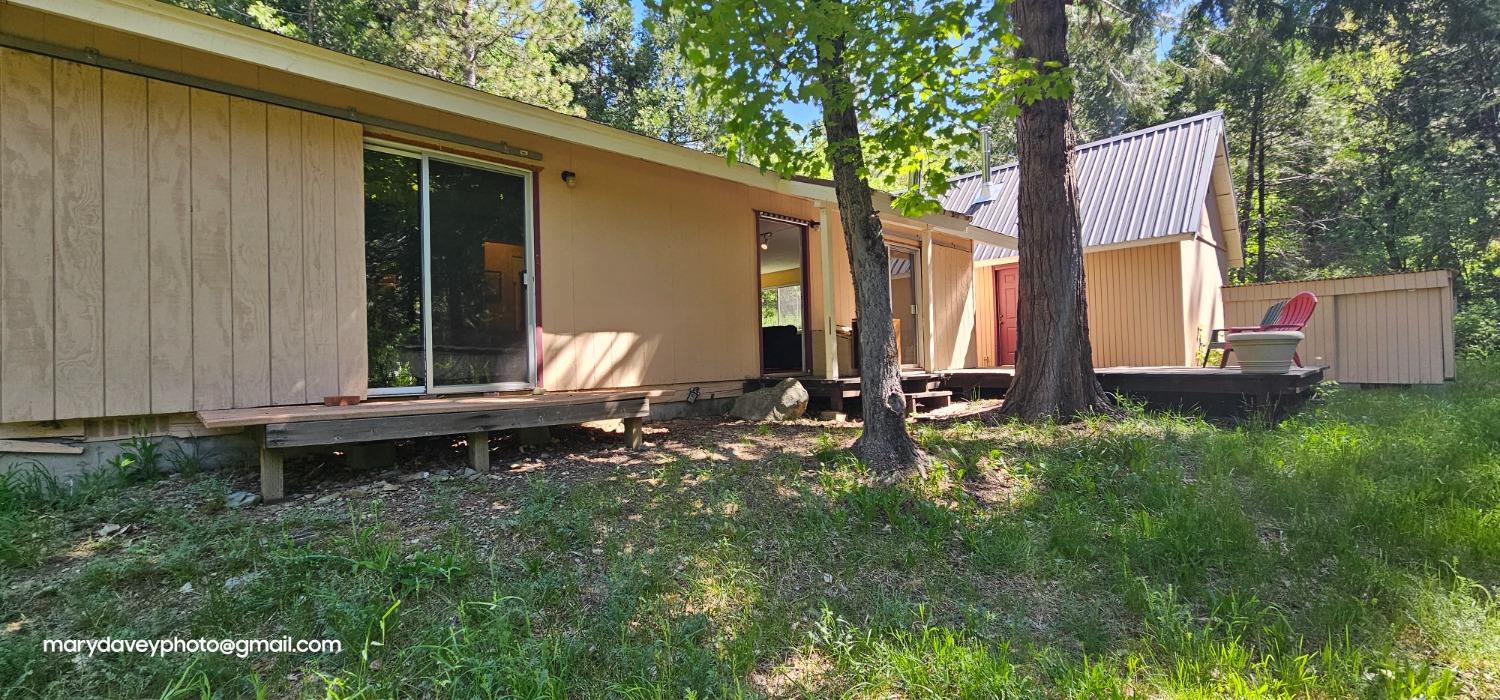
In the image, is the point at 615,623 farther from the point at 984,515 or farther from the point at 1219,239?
the point at 1219,239

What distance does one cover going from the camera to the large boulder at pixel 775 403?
6133 millimetres

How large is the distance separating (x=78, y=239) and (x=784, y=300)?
6426mm

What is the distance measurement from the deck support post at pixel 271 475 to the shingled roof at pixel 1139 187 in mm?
9047

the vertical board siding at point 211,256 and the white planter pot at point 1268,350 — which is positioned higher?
the vertical board siding at point 211,256

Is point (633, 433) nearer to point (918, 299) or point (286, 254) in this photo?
point (286, 254)

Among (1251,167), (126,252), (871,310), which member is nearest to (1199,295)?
(871,310)

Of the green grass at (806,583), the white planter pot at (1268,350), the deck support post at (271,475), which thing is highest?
the white planter pot at (1268,350)

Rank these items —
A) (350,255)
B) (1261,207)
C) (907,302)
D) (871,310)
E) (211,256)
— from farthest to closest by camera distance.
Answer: (1261,207) → (907,302) → (350,255) → (871,310) → (211,256)

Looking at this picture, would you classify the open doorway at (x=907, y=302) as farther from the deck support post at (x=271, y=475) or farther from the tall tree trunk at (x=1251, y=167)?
the tall tree trunk at (x=1251, y=167)

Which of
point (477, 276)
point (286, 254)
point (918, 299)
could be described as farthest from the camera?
point (918, 299)

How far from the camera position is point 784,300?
8367 millimetres

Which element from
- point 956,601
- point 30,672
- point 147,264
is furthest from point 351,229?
point 956,601

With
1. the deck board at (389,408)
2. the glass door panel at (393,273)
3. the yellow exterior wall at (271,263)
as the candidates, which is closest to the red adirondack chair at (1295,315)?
the yellow exterior wall at (271,263)

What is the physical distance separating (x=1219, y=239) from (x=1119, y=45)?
5.80m
